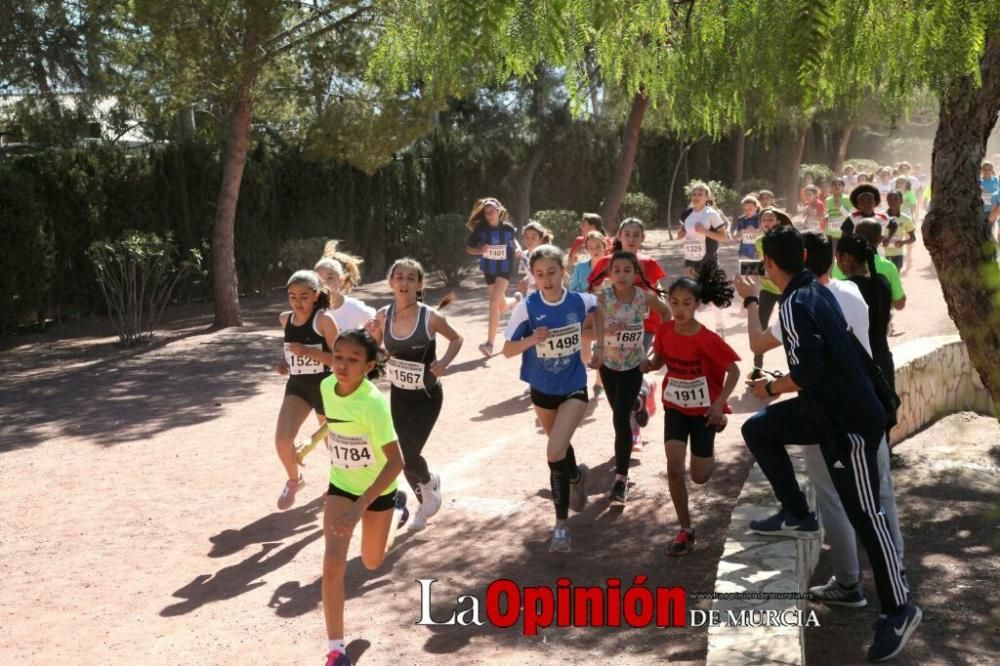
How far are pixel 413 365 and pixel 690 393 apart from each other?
1658 millimetres

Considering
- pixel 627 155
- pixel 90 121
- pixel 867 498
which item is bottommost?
pixel 867 498

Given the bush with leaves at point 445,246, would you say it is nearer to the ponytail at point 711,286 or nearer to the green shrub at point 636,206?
the green shrub at point 636,206

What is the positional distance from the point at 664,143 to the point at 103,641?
29.7 meters

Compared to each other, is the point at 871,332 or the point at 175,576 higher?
the point at 871,332

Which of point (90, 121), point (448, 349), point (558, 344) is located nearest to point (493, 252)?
point (448, 349)

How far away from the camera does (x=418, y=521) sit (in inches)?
287

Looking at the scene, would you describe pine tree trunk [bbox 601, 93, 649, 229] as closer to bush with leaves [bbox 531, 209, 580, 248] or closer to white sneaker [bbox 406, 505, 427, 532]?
bush with leaves [bbox 531, 209, 580, 248]

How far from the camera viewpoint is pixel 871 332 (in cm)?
682

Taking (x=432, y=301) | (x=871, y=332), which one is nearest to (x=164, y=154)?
(x=432, y=301)

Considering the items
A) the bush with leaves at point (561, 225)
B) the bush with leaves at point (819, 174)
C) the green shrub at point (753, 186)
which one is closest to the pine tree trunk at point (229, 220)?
the bush with leaves at point (561, 225)

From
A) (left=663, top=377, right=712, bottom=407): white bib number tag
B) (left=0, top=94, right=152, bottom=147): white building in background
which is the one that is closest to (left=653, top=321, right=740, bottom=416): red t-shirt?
(left=663, top=377, right=712, bottom=407): white bib number tag

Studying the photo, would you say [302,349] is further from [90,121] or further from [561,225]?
[561,225]

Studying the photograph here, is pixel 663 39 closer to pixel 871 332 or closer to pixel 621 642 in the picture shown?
pixel 871 332

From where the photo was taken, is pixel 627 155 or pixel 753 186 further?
pixel 753 186
